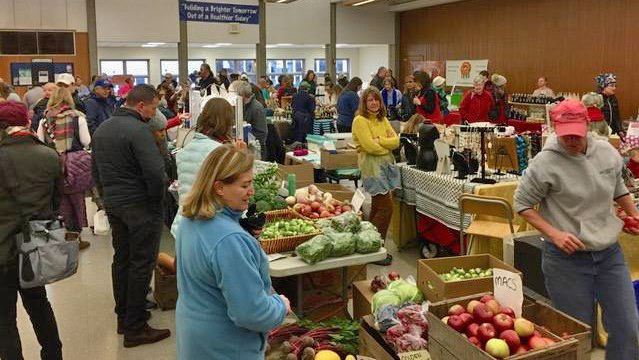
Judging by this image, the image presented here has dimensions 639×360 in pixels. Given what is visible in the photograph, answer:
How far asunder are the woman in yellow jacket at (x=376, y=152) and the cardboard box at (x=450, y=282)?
186 centimetres

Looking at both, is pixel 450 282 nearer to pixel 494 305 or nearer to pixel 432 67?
pixel 494 305

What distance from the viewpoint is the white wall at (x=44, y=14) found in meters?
11.2

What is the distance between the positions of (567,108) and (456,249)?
264 cm

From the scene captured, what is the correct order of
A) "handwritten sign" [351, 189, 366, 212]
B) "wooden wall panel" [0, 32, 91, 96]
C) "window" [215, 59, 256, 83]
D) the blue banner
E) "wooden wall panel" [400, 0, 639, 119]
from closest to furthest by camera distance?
"handwritten sign" [351, 189, 366, 212] → "wooden wall panel" [400, 0, 639, 119] → "wooden wall panel" [0, 32, 91, 96] → the blue banner → "window" [215, 59, 256, 83]

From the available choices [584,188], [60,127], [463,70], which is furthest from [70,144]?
[463,70]

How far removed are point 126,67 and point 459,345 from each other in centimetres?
1835

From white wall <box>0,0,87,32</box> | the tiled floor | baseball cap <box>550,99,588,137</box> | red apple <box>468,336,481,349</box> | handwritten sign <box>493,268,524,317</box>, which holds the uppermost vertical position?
white wall <box>0,0,87,32</box>

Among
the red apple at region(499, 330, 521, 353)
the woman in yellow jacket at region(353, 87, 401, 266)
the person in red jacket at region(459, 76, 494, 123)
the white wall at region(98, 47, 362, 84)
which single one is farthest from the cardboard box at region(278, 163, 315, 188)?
the white wall at region(98, 47, 362, 84)

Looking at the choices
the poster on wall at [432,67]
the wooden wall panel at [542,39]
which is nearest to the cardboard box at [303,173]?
the wooden wall panel at [542,39]

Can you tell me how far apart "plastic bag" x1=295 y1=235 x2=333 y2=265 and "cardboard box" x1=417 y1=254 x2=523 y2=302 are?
1.63ft

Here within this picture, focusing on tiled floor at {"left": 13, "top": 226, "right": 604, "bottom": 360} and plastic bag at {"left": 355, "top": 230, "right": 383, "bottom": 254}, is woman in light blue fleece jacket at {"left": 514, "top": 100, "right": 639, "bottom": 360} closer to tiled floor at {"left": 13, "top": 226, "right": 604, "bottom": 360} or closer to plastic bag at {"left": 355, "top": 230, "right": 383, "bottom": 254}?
plastic bag at {"left": 355, "top": 230, "right": 383, "bottom": 254}

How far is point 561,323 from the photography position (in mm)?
2494

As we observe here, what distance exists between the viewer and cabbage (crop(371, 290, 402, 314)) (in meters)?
2.93

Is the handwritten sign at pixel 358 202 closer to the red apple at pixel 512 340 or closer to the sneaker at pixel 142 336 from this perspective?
the sneaker at pixel 142 336
